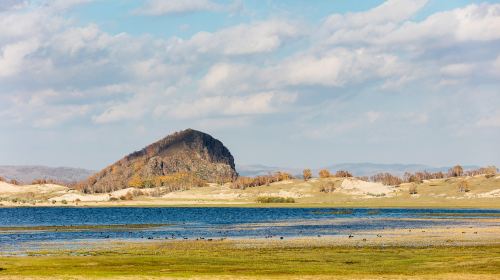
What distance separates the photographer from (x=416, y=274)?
5312cm

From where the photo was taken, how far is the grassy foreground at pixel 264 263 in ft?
174

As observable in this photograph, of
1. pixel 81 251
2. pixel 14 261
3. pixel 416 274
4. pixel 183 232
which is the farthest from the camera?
pixel 183 232

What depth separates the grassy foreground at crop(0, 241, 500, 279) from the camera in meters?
53.1

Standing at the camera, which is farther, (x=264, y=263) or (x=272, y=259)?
(x=272, y=259)

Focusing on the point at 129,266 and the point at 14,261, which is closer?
the point at 129,266

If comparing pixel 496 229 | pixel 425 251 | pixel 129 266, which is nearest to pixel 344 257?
pixel 425 251

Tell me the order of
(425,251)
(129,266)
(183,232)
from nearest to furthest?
(129,266)
(425,251)
(183,232)

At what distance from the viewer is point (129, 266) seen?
59.5 m

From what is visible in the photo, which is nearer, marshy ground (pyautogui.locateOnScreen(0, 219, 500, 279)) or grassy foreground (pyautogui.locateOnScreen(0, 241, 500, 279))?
grassy foreground (pyautogui.locateOnScreen(0, 241, 500, 279))

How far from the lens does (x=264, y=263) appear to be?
2425 inches

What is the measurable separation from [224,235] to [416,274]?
170ft

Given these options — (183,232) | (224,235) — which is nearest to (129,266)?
(224,235)

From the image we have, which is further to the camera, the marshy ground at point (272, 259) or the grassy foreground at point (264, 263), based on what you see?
the marshy ground at point (272, 259)

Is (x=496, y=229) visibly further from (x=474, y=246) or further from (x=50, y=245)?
(x=50, y=245)
